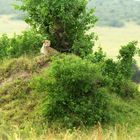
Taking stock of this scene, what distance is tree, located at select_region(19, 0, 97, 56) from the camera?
28234 mm

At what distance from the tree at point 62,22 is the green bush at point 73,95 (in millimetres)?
6968

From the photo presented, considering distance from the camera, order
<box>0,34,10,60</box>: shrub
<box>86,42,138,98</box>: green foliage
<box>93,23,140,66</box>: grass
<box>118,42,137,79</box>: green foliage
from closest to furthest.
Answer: <box>86,42,138,98</box>: green foliage → <box>118,42,137,79</box>: green foliage → <box>0,34,10,60</box>: shrub → <box>93,23,140,66</box>: grass

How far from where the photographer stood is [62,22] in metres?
28.6

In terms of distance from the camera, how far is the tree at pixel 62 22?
28234 millimetres

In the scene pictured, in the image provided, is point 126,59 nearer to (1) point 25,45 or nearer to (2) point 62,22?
(2) point 62,22

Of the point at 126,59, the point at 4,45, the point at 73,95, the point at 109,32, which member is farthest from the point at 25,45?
the point at 109,32

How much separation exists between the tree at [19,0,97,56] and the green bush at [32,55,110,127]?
697 cm

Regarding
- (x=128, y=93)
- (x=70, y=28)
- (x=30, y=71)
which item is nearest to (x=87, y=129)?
(x=30, y=71)

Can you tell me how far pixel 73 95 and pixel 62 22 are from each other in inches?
353

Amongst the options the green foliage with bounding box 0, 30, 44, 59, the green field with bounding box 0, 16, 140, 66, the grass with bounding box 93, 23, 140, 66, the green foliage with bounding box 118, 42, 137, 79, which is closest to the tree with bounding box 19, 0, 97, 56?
the green foliage with bounding box 0, 30, 44, 59

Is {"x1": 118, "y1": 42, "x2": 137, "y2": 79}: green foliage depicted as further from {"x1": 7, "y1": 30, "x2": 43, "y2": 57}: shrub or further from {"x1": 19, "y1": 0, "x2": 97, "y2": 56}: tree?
{"x1": 7, "y1": 30, "x2": 43, "y2": 57}: shrub

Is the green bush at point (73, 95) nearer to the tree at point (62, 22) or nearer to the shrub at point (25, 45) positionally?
the shrub at point (25, 45)

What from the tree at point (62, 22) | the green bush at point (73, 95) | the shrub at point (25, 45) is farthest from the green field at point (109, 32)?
the green bush at point (73, 95)

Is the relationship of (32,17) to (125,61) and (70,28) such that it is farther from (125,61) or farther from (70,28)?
(125,61)
